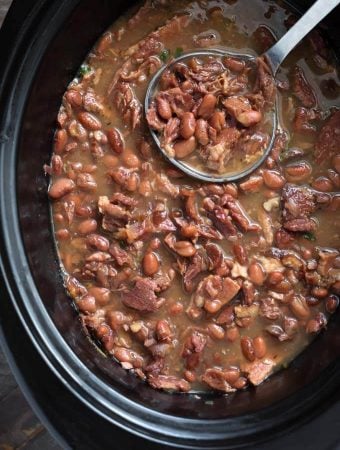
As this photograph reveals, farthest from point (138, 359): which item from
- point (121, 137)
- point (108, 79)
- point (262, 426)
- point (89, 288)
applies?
point (108, 79)

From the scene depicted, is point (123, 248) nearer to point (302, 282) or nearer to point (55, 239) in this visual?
point (55, 239)

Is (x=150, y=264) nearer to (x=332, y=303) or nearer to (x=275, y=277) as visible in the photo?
(x=275, y=277)

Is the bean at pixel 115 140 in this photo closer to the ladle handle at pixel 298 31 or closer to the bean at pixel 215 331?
the ladle handle at pixel 298 31

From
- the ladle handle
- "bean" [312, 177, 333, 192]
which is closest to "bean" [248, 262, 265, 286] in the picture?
"bean" [312, 177, 333, 192]

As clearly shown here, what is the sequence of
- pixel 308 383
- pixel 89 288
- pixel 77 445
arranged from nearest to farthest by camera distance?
pixel 77 445 < pixel 308 383 < pixel 89 288

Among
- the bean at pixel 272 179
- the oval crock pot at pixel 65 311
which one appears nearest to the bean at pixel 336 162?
the bean at pixel 272 179

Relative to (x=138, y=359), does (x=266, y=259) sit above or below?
above
